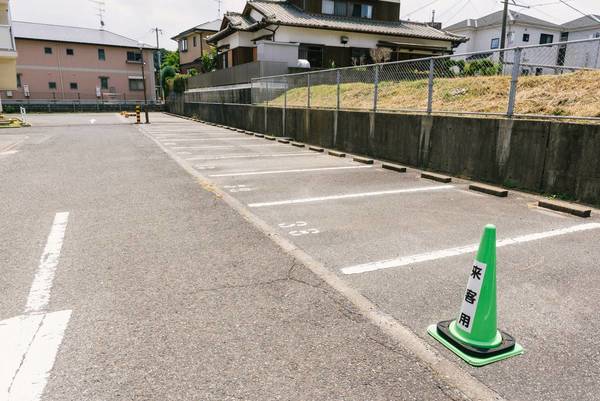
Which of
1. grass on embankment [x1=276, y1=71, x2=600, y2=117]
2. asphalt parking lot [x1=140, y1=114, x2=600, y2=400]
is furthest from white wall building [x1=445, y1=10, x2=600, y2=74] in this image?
asphalt parking lot [x1=140, y1=114, x2=600, y2=400]

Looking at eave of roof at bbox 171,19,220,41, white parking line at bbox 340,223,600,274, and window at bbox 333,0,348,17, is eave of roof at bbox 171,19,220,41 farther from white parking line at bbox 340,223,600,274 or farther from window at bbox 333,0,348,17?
white parking line at bbox 340,223,600,274

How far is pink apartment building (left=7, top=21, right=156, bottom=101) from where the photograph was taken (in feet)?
138

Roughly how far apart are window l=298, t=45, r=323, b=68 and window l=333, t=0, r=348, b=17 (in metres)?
4.46

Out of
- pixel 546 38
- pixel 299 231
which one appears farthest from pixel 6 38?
pixel 546 38

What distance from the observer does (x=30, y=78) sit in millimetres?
42156

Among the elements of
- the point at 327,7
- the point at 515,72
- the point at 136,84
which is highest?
the point at 327,7

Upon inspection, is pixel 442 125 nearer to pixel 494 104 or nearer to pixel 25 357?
pixel 494 104

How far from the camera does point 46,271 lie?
3463mm

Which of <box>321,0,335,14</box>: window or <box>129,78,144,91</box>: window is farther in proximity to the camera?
<box>129,78,144,91</box>: window

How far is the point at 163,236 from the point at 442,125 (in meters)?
5.90

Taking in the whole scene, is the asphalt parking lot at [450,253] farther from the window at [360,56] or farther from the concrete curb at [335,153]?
the window at [360,56]

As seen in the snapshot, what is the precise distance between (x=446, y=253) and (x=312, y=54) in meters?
24.1

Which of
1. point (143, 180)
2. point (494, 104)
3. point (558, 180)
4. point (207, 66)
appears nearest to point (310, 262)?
point (558, 180)

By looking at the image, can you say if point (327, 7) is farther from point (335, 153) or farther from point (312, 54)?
point (335, 153)
